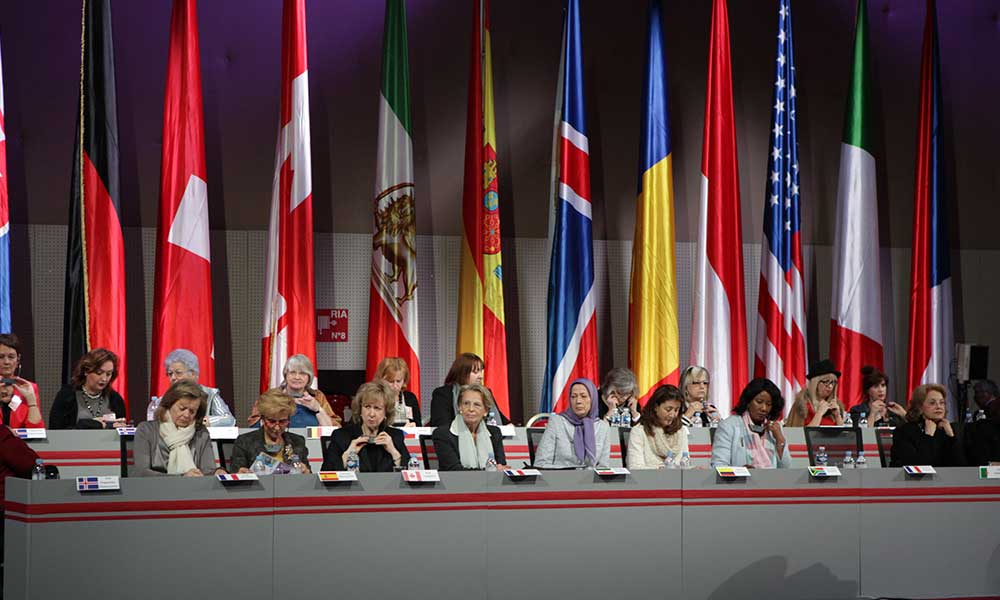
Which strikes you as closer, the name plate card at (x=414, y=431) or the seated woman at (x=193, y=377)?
the seated woman at (x=193, y=377)

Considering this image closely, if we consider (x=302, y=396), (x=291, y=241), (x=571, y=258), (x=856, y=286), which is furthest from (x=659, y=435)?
(x=856, y=286)

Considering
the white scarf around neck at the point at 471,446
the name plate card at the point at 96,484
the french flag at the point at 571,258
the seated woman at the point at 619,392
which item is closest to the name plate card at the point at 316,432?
the white scarf around neck at the point at 471,446

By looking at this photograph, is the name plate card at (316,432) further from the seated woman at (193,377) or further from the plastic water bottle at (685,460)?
the plastic water bottle at (685,460)

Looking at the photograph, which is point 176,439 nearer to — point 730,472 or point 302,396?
point 302,396

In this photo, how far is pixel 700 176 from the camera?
977 centimetres

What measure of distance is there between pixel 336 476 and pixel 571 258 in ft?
14.1

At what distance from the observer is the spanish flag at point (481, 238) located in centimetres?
862

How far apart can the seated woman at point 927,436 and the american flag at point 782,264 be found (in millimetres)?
2422

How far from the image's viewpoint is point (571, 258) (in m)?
8.74

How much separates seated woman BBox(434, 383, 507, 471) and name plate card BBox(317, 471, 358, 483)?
0.83 m

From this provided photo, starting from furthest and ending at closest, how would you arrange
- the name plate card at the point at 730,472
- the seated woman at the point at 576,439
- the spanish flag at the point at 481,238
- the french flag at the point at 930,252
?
the french flag at the point at 930,252 < the spanish flag at the point at 481,238 < the seated woman at the point at 576,439 < the name plate card at the point at 730,472

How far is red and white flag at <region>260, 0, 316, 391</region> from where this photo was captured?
26.6ft

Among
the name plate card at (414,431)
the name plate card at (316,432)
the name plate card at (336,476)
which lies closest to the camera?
the name plate card at (336,476)

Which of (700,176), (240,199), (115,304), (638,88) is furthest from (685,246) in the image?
(115,304)
